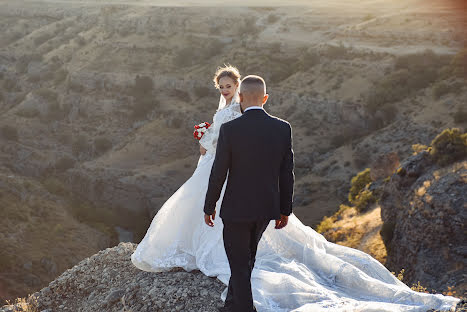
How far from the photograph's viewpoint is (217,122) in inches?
205

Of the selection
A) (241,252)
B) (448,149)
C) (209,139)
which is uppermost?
(209,139)

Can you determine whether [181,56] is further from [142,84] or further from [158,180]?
[158,180]

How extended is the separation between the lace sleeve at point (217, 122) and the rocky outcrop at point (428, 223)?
700 centimetres

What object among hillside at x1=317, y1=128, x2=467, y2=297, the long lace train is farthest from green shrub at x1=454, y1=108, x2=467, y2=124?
the long lace train

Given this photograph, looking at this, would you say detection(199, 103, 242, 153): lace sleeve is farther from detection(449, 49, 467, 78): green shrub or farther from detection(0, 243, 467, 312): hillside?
detection(449, 49, 467, 78): green shrub

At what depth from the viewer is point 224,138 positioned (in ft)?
12.7

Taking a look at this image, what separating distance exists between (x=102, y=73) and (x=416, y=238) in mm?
39524

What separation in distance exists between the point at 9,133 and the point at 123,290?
1533 inches

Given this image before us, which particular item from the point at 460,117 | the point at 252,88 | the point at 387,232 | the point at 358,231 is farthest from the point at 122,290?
the point at 460,117

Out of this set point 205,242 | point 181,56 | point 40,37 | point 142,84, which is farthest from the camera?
point 40,37

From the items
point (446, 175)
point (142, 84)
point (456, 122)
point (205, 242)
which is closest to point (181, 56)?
point (142, 84)

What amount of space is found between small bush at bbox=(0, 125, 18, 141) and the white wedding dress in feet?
127

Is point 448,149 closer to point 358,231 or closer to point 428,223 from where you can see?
point 428,223

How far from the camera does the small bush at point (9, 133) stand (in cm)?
4031
